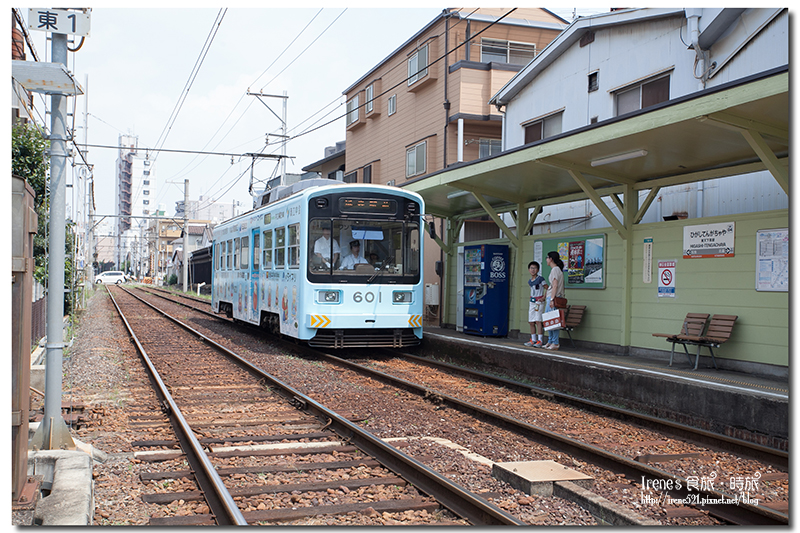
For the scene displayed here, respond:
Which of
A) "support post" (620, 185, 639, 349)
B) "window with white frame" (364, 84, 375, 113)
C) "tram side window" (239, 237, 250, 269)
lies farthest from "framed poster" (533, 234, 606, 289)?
"window with white frame" (364, 84, 375, 113)

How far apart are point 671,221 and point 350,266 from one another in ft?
17.7

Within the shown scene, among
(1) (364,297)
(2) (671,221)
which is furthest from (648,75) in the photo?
(1) (364,297)

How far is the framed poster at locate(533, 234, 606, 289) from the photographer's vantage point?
11630 millimetres

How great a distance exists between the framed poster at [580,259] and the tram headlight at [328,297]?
13.8 ft

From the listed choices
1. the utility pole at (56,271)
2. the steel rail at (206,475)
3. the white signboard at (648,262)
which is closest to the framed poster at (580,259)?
the white signboard at (648,262)

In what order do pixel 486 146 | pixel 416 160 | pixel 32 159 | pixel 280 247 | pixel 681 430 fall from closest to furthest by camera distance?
pixel 681 430
pixel 32 159
pixel 280 247
pixel 486 146
pixel 416 160

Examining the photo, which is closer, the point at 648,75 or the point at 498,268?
the point at 648,75

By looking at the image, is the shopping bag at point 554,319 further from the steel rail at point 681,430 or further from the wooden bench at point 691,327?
the steel rail at point 681,430

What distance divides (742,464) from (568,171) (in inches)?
233

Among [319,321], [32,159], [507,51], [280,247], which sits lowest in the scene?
[319,321]

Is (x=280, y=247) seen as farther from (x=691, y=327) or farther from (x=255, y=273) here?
(x=691, y=327)

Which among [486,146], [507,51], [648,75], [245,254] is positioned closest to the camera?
[648,75]

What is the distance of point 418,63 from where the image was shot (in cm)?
2214

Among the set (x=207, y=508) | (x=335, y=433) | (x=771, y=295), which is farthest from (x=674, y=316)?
(x=207, y=508)
